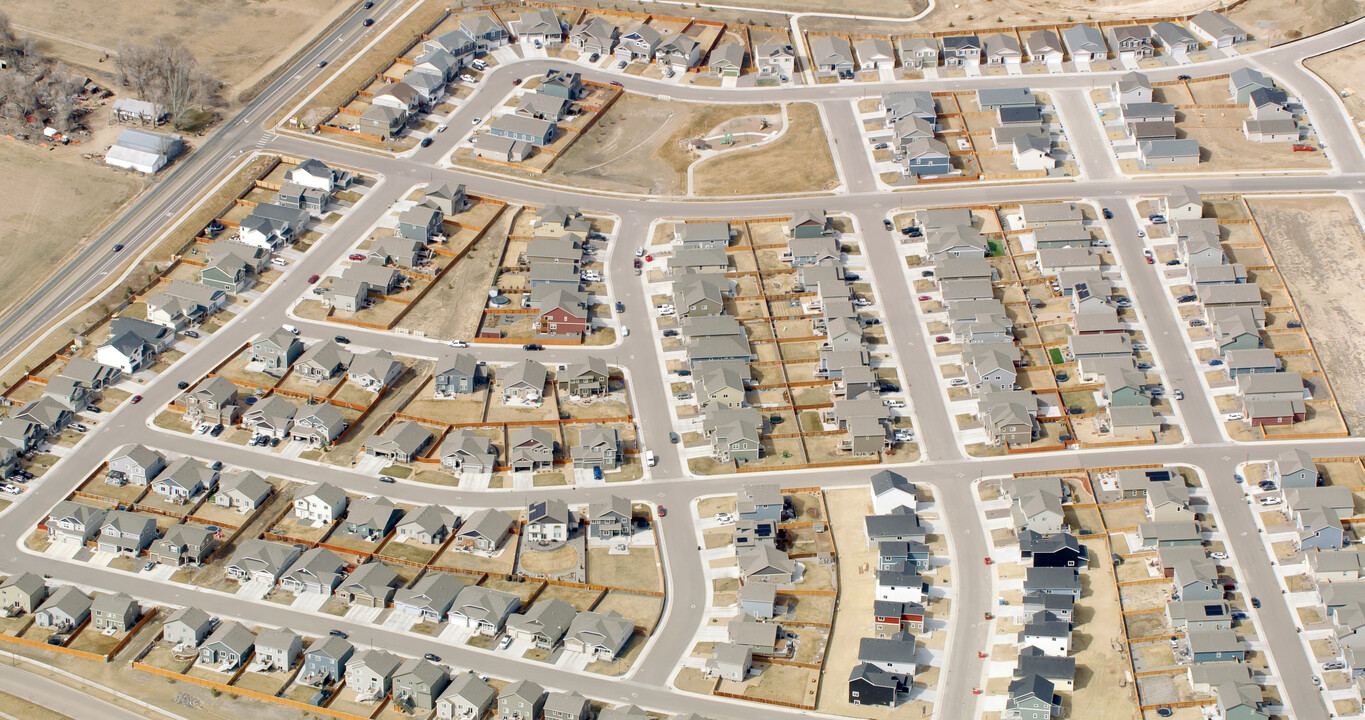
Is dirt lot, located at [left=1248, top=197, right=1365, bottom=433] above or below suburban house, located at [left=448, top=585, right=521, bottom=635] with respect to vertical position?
above

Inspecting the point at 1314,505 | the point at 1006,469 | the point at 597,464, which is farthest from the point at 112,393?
the point at 1314,505

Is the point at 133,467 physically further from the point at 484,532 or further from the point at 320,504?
the point at 484,532

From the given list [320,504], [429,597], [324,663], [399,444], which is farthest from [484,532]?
[324,663]

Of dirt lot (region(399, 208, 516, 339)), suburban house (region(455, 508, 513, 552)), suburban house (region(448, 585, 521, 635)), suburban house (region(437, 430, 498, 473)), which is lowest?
suburban house (region(448, 585, 521, 635))

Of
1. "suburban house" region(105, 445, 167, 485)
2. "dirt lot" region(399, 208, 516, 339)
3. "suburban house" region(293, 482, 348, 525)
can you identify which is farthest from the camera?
"dirt lot" region(399, 208, 516, 339)

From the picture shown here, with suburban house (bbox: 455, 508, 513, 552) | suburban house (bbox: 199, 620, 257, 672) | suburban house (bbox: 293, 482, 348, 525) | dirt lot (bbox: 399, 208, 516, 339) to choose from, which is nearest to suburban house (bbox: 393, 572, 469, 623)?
suburban house (bbox: 455, 508, 513, 552)

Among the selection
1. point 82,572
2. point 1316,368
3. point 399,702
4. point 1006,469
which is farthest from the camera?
point 1316,368

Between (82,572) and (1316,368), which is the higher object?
(1316,368)

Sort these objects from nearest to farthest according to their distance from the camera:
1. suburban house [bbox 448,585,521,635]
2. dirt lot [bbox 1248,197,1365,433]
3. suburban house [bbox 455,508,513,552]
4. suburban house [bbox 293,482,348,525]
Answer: suburban house [bbox 448,585,521,635]
suburban house [bbox 455,508,513,552]
suburban house [bbox 293,482,348,525]
dirt lot [bbox 1248,197,1365,433]

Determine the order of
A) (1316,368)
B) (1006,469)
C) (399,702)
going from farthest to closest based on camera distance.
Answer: (1316,368), (1006,469), (399,702)

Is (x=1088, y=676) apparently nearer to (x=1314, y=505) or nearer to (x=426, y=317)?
(x=1314, y=505)

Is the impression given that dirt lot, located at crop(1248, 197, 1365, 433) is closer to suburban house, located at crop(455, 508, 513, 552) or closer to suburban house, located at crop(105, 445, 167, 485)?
suburban house, located at crop(455, 508, 513, 552)
